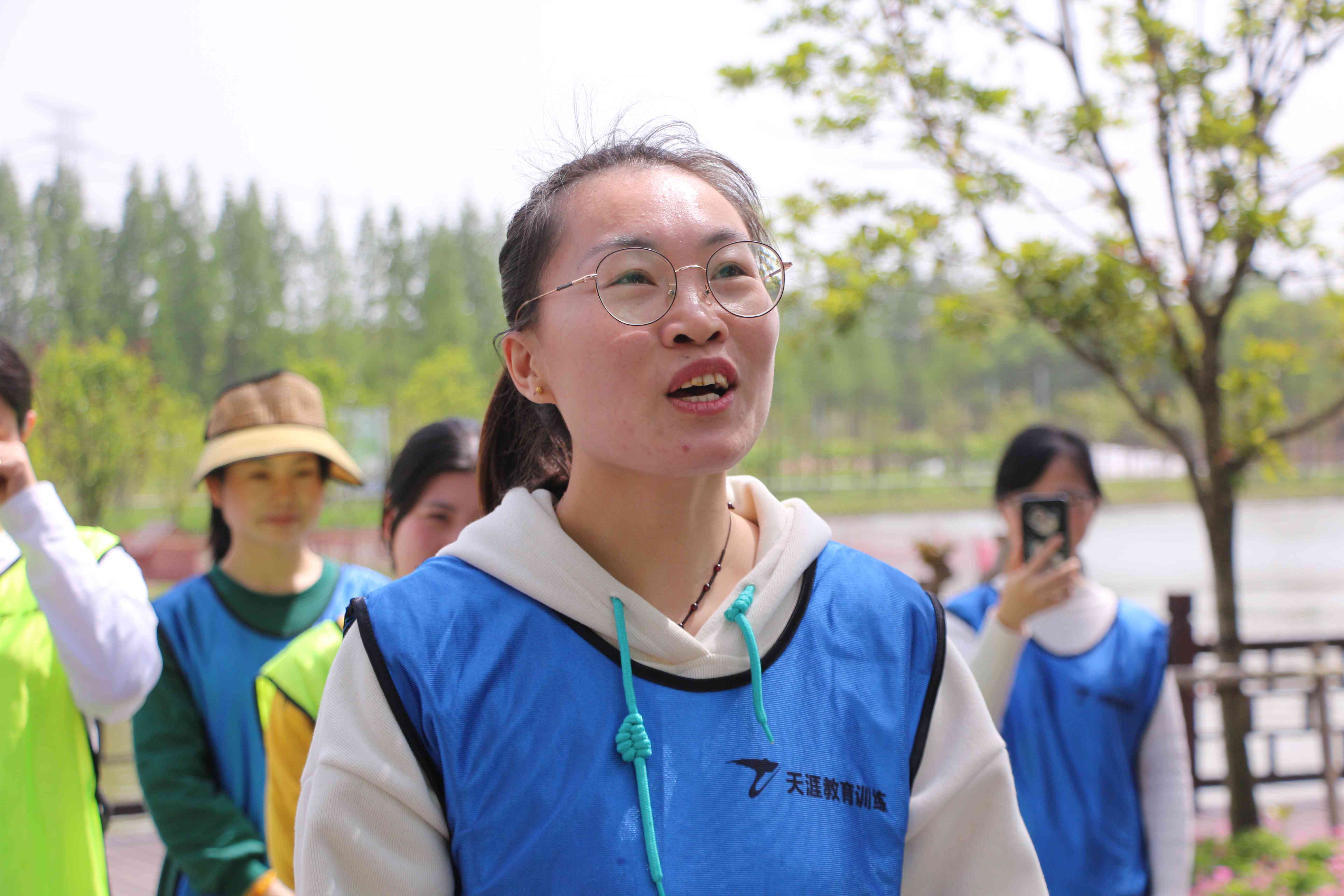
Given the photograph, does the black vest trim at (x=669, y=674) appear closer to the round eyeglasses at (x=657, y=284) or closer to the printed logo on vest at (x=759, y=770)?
the printed logo on vest at (x=759, y=770)

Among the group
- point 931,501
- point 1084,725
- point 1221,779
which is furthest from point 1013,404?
point 1084,725

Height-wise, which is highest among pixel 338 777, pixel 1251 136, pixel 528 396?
pixel 1251 136

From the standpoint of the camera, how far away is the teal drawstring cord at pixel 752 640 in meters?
1.05

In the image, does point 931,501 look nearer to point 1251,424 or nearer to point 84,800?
point 1251,424

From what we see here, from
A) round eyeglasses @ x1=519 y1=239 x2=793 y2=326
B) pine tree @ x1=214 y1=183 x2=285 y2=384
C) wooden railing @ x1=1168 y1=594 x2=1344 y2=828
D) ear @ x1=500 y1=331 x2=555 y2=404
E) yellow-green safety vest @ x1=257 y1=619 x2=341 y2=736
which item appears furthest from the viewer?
pine tree @ x1=214 y1=183 x2=285 y2=384

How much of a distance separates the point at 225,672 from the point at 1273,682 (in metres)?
4.77

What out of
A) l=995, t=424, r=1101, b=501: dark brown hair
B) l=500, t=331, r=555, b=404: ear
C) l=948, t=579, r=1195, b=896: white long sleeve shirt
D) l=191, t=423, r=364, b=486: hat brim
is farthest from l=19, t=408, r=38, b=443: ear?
l=995, t=424, r=1101, b=501: dark brown hair

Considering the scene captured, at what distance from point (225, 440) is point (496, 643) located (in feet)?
5.61

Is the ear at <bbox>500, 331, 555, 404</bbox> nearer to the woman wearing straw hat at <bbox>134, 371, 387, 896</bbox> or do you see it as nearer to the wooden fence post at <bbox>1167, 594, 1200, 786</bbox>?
the woman wearing straw hat at <bbox>134, 371, 387, 896</bbox>

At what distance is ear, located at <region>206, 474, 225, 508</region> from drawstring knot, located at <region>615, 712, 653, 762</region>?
6.00 ft

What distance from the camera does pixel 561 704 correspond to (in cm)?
101

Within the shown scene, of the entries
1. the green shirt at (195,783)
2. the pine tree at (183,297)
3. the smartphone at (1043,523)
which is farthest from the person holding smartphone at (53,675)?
the pine tree at (183,297)

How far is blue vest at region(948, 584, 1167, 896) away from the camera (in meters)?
2.10

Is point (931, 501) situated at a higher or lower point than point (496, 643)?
lower
